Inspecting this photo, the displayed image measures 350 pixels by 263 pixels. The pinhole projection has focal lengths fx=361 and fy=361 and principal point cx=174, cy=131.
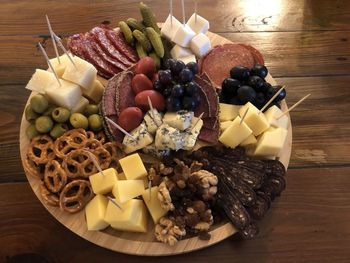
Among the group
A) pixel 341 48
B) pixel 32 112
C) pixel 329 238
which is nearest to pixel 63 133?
pixel 32 112

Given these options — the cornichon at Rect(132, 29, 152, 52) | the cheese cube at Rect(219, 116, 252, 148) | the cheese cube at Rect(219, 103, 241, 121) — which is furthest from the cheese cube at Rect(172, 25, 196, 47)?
the cheese cube at Rect(219, 116, 252, 148)

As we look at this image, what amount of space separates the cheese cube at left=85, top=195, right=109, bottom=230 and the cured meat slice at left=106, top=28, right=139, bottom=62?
28.0 inches

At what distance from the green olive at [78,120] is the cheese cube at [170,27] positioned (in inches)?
22.1

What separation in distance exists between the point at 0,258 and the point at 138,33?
110 cm

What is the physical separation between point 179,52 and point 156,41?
121 mm

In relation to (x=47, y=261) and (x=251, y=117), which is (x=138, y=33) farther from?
(x=47, y=261)

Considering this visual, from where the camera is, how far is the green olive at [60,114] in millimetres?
1412

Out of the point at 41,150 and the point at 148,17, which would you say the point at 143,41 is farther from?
the point at 41,150

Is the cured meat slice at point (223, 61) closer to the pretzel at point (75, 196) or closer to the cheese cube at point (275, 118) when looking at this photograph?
the cheese cube at point (275, 118)

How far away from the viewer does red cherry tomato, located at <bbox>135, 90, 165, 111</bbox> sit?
1.44m

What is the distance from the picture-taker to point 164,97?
1467 mm

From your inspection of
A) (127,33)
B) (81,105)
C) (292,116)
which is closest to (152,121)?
(81,105)

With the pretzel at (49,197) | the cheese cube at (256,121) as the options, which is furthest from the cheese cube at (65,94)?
the cheese cube at (256,121)

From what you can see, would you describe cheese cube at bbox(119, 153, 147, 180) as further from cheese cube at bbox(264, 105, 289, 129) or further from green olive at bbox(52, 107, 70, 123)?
cheese cube at bbox(264, 105, 289, 129)
